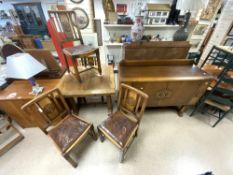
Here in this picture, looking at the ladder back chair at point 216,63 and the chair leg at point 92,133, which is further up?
the ladder back chair at point 216,63

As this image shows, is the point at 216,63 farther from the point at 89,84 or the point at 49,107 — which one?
the point at 49,107

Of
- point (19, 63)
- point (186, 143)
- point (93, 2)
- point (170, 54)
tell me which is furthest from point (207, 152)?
point (93, 2)

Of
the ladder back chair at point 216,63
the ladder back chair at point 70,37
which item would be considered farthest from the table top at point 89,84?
the ladder back chair at point 216,63

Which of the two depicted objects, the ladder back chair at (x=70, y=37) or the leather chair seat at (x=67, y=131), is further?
the ladder back chair at (x=70, y=37)

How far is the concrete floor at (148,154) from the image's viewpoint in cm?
133

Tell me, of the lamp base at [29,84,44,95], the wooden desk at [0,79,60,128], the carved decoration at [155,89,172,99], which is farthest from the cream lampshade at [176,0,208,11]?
the lamp base at [29,84,44,95]

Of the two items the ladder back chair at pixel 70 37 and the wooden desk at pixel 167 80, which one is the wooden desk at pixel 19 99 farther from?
the wooden desk at pixel 167 80

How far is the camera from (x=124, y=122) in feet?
4.49

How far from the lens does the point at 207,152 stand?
1.49 m

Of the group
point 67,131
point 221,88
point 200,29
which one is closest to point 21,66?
point 67,131

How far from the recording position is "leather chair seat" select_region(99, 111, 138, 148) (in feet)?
3.95

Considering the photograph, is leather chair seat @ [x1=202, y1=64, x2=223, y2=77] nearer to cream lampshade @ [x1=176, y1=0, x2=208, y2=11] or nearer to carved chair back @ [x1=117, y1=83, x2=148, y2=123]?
cream lampshade @ [x1=176, y1=0, x2=208, y2=11]

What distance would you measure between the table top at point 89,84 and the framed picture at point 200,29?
2.70 meters

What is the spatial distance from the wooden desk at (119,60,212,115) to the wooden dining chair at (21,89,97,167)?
0.80m
